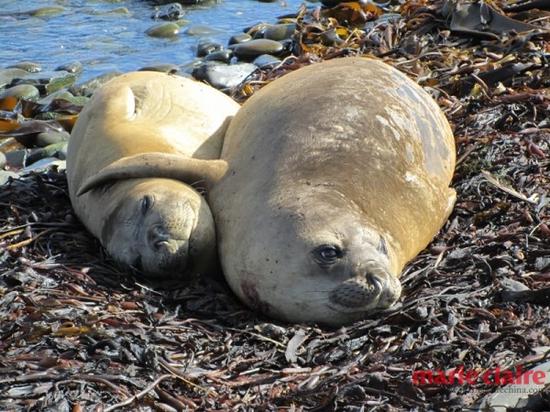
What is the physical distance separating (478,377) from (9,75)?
8895 mm

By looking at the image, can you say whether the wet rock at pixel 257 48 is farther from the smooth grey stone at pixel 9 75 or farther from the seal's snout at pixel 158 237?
the seal's snout at pixel 158 237

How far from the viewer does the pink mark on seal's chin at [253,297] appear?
494 centimetres

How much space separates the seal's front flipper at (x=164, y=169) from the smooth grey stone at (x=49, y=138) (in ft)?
11.0

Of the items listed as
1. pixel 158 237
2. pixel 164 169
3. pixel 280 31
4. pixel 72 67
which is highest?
pixel 164 169

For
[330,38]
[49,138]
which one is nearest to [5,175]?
[49,138]

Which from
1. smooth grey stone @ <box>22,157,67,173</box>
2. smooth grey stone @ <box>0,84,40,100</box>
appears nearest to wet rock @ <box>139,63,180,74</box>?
smooth grey stone @ <box>0,84,40,100</box>

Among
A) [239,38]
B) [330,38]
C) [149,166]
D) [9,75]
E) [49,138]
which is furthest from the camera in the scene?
[239,38]

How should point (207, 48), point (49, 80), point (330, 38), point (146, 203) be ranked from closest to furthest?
1. point (146, 203)
2. point (330, 38)
3. point (49, 80)
4. point (207, 48)

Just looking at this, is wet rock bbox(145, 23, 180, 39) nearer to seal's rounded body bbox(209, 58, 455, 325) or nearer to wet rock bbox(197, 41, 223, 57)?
wet rock bbox(197, 41, 223, 57)

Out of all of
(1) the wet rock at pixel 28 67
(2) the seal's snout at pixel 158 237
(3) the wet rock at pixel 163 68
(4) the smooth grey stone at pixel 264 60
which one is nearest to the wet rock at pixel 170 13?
(1) the wet rock at pixel 28 67

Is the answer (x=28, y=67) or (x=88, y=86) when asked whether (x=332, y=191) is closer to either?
(x=88, y=86)

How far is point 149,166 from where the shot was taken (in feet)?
18.8

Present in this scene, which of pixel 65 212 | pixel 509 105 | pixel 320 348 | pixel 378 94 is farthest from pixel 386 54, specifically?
pixel 320 348

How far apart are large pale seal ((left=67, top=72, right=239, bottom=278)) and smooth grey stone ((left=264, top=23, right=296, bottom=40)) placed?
5.29 m
